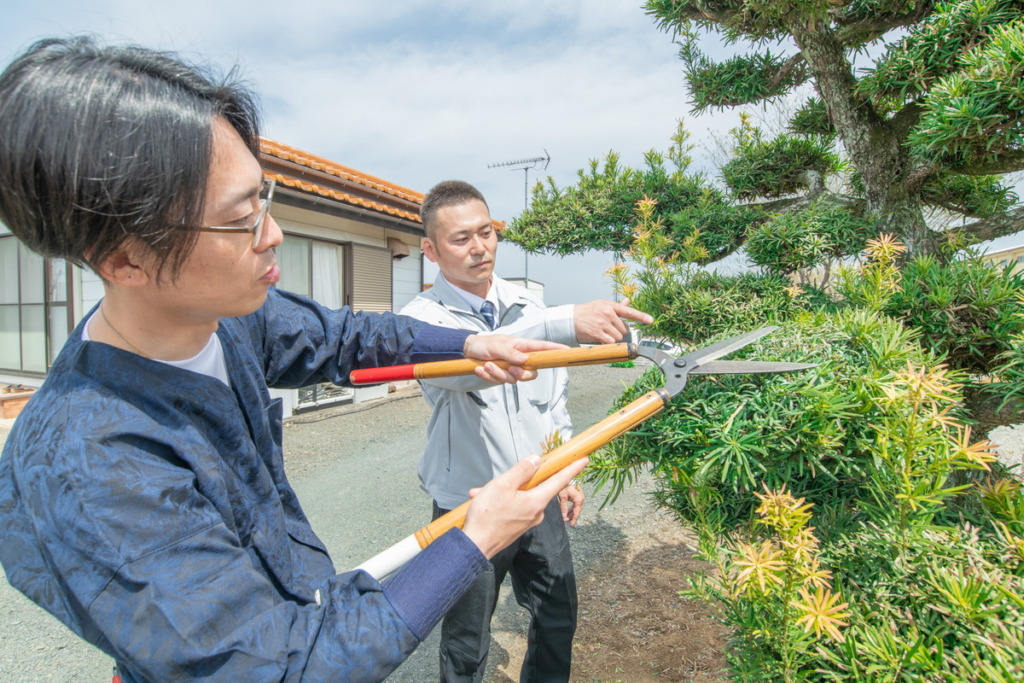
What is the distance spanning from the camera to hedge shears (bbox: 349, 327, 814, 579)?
117cm

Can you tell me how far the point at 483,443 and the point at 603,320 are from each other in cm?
76

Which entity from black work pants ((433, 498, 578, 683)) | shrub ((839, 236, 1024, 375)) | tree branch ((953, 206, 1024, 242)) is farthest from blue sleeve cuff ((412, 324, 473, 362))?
tree branch ((953, 206, 1024, 242))

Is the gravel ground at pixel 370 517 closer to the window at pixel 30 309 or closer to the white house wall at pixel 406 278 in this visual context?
the window at pixel 30 309

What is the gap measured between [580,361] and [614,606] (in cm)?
230

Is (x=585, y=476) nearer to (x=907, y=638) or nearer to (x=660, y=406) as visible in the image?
(x=660, y=406)

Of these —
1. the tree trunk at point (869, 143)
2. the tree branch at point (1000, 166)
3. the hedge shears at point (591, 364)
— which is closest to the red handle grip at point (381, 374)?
the hedge shears at point (591, 364)

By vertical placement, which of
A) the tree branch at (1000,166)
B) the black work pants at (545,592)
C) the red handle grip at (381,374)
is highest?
the tree branch at (1000,166)

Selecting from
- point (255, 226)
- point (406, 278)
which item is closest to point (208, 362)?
point (255, 226)

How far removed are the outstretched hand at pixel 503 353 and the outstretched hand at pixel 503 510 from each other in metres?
0.45

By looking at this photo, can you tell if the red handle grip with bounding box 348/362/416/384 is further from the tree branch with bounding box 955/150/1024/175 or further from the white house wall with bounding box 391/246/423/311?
the white house wall with bounding box 391/246/423/311

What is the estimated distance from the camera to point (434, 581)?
0.95 metres

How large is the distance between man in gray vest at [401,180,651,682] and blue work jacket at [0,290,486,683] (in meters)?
0.95

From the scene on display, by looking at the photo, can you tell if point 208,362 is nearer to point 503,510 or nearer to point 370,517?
point 503,510

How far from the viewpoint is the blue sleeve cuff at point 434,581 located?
921 millimetres
